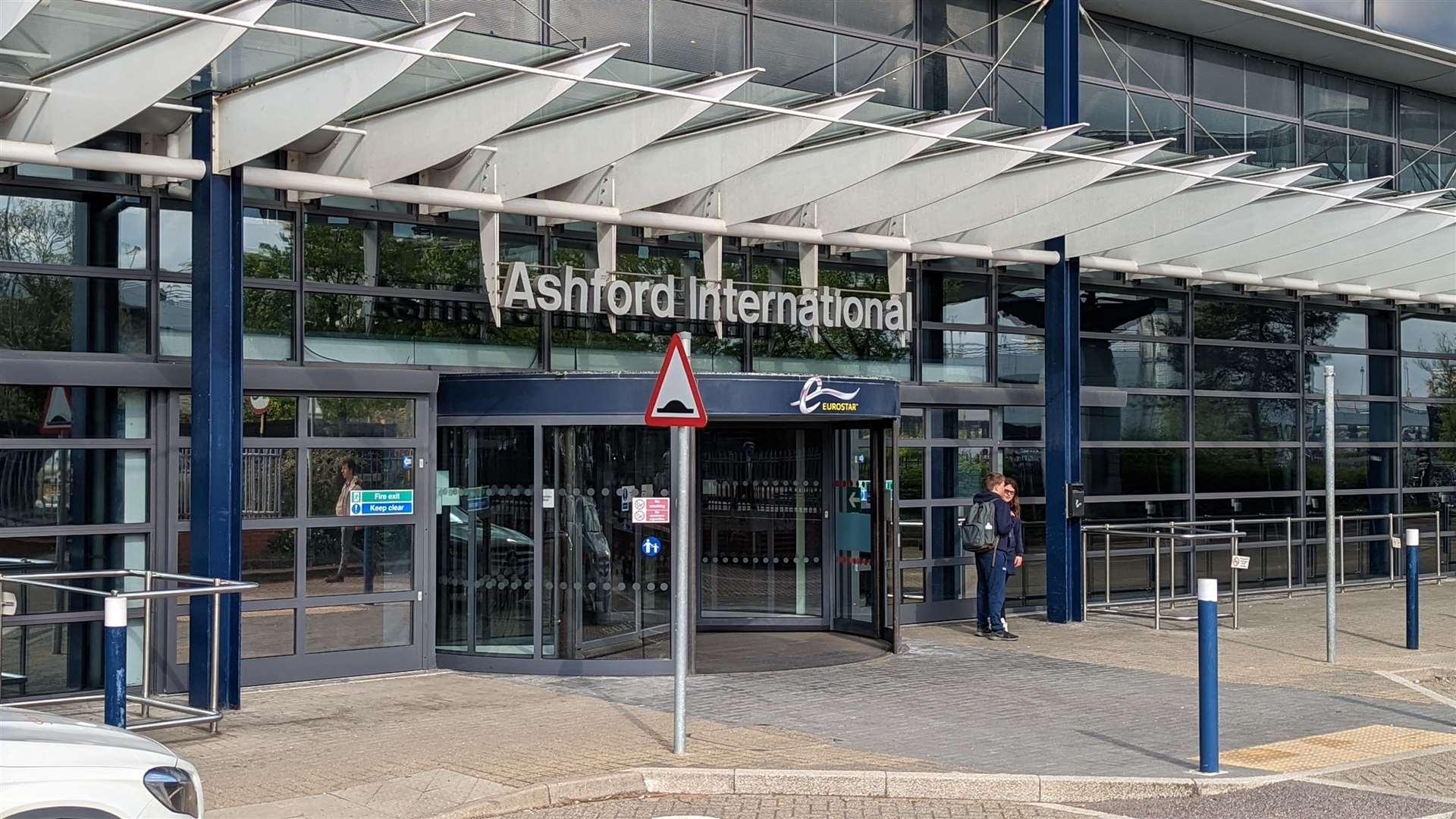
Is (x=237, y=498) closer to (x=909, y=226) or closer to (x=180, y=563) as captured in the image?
(x=180, y=563)

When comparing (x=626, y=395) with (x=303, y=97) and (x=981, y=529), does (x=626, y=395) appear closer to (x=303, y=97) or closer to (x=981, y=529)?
(x=303, y=97)

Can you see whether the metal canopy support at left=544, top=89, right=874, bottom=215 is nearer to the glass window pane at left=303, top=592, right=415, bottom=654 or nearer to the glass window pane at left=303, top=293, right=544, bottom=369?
the glass window pane at left=303, top=293, right=544, bottom=369

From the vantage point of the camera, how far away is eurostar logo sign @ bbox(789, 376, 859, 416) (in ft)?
42.8

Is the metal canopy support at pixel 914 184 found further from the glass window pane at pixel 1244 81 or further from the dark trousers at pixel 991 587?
the glass window pane at pixel 1244 81

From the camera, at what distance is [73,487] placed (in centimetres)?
1135

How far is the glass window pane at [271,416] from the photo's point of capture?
12148 mm

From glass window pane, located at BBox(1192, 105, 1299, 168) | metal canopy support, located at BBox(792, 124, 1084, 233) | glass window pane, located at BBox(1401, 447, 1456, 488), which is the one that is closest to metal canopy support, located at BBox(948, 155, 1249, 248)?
metal canopy support, located at BBox(792, 124, 1084, 233)

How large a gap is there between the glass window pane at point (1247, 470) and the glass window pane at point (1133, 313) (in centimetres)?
170

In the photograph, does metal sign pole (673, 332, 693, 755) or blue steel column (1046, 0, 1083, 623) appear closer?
metal sign pole (673, 332, 693, 755)

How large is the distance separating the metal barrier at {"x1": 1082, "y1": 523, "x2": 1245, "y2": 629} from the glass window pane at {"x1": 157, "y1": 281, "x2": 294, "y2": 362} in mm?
8570

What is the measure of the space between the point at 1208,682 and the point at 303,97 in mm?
7003

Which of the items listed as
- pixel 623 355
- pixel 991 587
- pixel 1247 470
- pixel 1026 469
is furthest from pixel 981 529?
pixel 1247 470

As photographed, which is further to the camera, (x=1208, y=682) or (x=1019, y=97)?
(x=1019, y=97)

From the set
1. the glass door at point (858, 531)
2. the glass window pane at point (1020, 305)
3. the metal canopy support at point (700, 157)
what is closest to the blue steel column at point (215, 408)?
the metal canopy support at point (700, 157)
